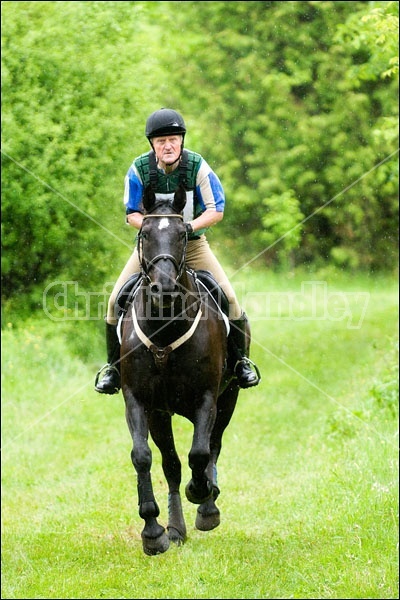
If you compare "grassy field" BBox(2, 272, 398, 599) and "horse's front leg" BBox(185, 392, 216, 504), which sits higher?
"horse's front leg" BBox(185, 392, 216, 504)

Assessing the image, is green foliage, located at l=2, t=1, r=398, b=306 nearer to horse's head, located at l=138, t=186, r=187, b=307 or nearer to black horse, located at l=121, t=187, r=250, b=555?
black horse, located at l=121, t=187, r=250, b=555

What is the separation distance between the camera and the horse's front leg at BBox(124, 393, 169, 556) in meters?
7.65

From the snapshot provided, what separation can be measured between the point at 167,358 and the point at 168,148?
1.74 meters

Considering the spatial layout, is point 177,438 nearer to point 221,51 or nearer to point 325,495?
point 325,495

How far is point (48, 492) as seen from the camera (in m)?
13.5

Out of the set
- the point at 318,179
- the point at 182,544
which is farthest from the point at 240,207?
the point at 182,544

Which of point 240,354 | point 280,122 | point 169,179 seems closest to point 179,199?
point 169,179

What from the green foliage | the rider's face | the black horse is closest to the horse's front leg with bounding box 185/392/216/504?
the black horse

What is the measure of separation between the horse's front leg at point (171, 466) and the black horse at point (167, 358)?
24.6 inches

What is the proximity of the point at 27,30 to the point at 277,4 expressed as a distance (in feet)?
63.9

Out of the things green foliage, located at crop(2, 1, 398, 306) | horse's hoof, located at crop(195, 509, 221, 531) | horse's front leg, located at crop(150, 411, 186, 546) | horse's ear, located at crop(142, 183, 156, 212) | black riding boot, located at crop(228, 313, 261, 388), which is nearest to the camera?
horse's ear, located at crop(142, 183, 156, 212)

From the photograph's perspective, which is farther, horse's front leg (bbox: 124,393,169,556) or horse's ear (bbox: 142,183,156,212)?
horse's front leg (bbox: 124,393,169,556)
